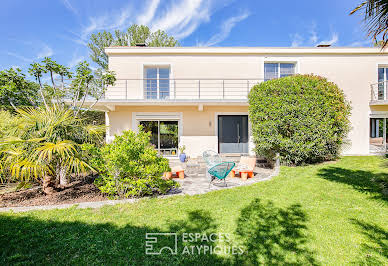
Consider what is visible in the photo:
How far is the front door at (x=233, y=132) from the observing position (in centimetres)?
1078

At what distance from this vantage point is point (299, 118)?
7492mm

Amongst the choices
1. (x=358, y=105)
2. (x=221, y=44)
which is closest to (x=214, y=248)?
(x=221, y=44)

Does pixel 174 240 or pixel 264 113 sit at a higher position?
pixel 264 113

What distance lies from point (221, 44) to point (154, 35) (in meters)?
13.1

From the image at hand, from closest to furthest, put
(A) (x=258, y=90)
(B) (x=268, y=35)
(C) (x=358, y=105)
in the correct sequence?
(A) (x=258, y=90)
(C) (x=358, y=105)
(B) (x=268, y=35)

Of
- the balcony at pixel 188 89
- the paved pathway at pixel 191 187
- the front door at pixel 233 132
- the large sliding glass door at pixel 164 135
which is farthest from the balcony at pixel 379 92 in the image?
the large sliding glass door at pixel 164 135

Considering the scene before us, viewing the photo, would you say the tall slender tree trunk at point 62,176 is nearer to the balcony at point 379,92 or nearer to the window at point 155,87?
the window at point 155,87

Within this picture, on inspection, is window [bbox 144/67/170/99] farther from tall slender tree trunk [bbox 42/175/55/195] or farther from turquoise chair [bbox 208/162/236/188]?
tall slender tree trunk [bbox 42/175/55/195]

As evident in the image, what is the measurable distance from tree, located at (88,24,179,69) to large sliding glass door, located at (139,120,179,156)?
13576mm

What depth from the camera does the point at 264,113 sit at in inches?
314

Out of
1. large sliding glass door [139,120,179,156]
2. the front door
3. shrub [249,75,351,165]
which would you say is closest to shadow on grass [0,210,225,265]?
shrub [249,75,351,165]

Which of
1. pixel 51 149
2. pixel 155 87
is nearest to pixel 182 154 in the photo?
pixel 155 87

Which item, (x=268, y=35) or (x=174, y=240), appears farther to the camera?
(x=268, y=35)

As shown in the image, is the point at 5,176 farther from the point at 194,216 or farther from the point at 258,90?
the point at 258,90
